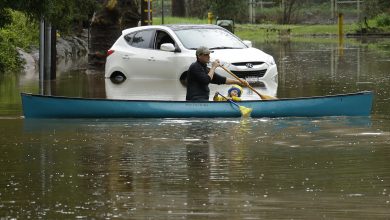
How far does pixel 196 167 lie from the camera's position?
13508mm

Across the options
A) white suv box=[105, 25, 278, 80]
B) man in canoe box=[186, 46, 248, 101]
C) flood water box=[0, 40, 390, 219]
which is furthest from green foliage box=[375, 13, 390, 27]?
man in canoe box=[186, 46, 248, 101]

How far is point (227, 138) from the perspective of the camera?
16.4 metres

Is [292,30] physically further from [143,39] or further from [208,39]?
[208,39]

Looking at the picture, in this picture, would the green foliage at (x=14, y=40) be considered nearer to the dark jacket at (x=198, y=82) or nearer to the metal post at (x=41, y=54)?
the metal post at (x=41, y=54)

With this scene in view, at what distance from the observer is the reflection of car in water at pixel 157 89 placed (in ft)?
78.3

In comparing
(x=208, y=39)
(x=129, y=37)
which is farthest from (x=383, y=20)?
(x=208, y=39)

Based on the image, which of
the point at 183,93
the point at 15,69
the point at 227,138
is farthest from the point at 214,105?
the point at 15,69

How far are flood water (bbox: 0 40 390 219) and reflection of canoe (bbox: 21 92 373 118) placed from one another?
152 mm

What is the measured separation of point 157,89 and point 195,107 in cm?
680

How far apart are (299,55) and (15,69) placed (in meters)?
13.2

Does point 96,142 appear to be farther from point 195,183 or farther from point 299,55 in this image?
point 299,55

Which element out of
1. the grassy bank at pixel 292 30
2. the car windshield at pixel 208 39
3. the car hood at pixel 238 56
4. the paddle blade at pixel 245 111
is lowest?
the paddle blade at pixel 245 111

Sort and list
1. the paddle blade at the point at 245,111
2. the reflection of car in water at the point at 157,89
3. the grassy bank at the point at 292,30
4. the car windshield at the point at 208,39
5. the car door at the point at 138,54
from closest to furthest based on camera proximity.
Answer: the paddle blade at the point at 245,111 → the reflection of car in water at the point at 157,89 → the car windshield at the point at 208,39 → the car door at the point at 138,54 → the grassy bank at the point at 292,30

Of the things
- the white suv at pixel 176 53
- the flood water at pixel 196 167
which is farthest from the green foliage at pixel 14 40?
the flood water at pixel 196 167
